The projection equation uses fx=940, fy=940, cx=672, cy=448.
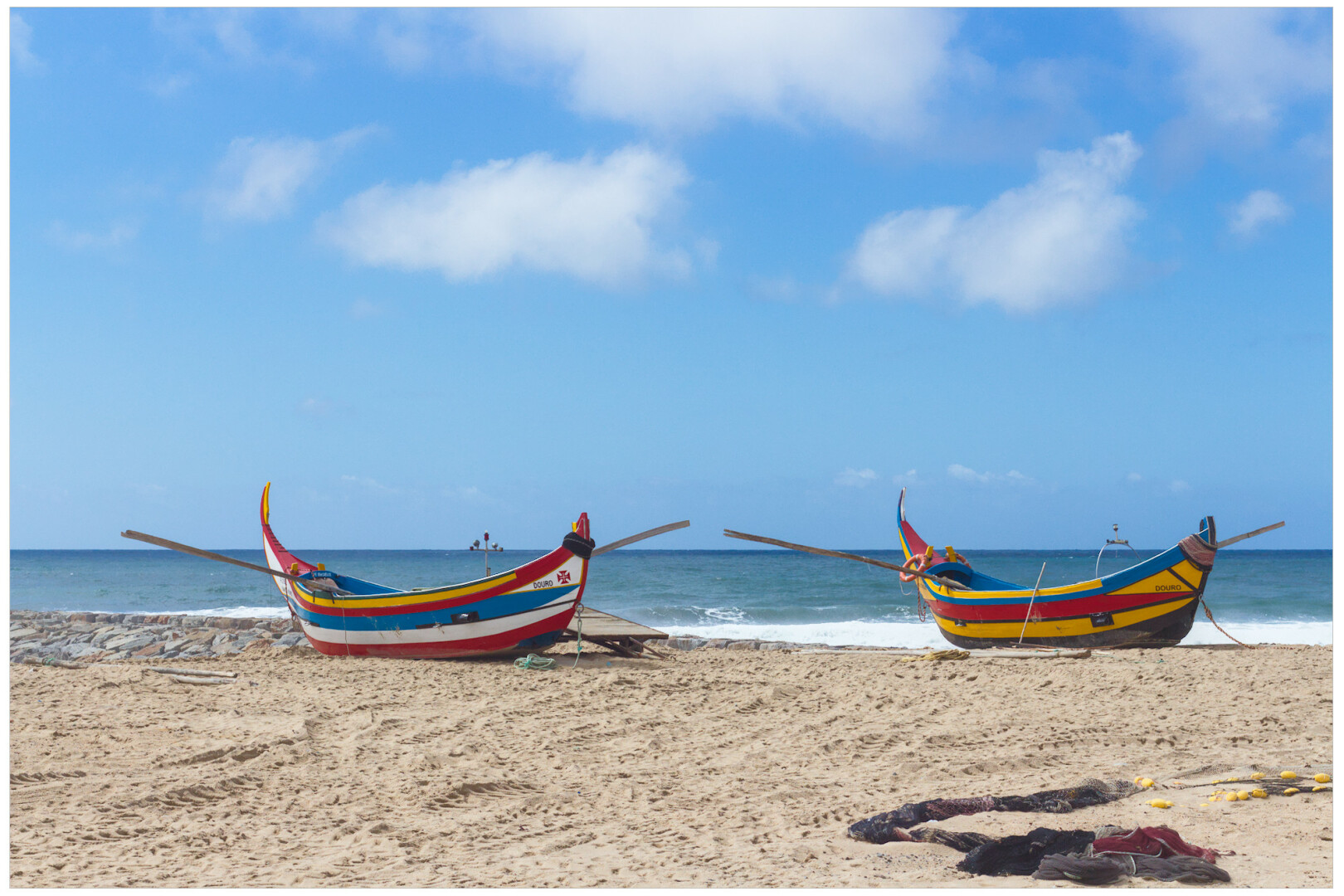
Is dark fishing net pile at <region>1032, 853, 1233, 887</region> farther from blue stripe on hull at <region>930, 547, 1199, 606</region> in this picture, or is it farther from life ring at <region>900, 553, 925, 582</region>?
life ring at <region>900, 553, 925, 582</region>

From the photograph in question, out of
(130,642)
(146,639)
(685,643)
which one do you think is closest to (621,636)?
(685,643)

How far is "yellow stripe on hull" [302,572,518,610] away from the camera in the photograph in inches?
452

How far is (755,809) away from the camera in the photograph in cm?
525

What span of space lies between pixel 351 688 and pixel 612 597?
26.3m

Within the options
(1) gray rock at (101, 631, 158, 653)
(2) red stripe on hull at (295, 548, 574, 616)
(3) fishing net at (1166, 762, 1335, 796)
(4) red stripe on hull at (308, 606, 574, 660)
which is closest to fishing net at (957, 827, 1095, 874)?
(3) fishing net at (1166, 762, 1335, 796)

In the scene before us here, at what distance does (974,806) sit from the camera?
4.93 meters

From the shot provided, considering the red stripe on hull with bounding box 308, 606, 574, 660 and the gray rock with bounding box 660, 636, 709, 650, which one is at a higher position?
the red stripe on hull with bounding box 308, 606, 574, 660

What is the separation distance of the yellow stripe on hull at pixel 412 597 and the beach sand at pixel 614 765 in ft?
3.10

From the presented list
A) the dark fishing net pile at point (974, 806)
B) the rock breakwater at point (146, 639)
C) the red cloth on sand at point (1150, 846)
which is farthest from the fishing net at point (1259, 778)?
the rock breakwater at point (146, 639)

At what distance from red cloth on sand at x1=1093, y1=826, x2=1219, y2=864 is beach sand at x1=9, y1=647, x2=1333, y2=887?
5.8 inches

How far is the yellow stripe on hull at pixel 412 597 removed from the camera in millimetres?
11492

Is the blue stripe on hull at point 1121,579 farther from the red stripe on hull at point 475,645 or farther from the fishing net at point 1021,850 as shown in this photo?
the fishing net at point 1021,850

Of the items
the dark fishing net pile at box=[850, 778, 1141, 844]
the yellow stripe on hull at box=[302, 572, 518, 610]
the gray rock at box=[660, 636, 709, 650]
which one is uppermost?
the yellow stripe on hull at box=[302, 572, 518, 610]

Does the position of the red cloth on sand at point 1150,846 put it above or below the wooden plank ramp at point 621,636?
above
